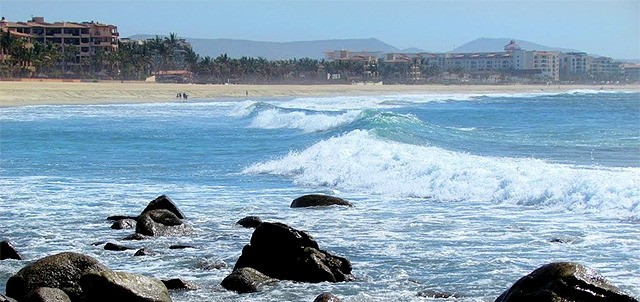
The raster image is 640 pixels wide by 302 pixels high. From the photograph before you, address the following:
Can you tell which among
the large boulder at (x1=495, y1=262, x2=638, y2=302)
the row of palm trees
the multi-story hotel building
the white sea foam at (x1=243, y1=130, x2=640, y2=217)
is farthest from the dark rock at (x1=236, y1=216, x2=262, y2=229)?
the multi-story hotel building

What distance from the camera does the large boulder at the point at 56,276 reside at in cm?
A: 1010

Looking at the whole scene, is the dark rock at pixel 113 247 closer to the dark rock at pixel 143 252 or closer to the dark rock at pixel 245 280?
the dark rock at pixel 143 252

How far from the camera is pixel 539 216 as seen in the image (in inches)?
649

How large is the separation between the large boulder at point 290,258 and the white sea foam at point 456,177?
6.50m

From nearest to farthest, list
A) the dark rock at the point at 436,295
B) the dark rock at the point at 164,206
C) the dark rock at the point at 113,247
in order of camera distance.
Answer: the dark rock at the point at 436,295 → the dark rock at the point at 113,247 → the dark rock at the point at 164,206

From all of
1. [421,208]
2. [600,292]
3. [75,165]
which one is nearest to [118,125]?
[75,165]

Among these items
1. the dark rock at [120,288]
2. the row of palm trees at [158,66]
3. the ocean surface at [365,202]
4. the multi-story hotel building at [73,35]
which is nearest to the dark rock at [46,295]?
the dark rock at [120,288]

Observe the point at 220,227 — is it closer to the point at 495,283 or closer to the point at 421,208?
the point at 421,208

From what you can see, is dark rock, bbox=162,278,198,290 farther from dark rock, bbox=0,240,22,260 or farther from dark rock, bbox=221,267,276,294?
dark rock, bbox=0,240,22,260

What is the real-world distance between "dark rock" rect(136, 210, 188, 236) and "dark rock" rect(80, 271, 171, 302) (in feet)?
16.3

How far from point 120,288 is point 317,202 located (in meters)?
8.55

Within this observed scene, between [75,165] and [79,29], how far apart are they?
107560 mm

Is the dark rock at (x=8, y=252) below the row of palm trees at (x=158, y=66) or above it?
below

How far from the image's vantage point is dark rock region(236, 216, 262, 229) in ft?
51.8
